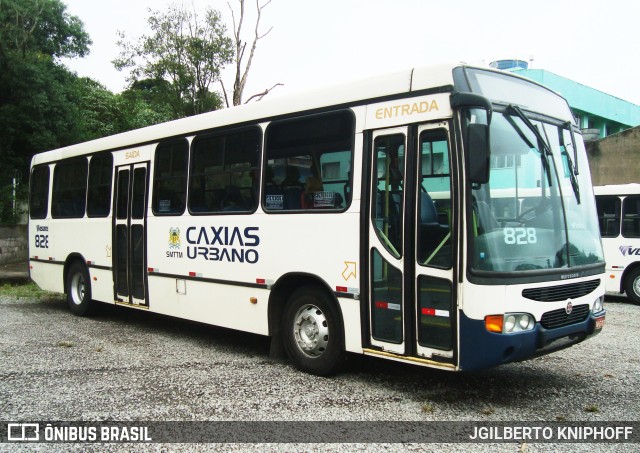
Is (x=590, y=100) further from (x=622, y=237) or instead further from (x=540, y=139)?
(x=540, y=139)

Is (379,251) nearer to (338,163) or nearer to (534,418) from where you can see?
(338,163)

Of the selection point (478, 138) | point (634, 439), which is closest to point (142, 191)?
point (478, 138)

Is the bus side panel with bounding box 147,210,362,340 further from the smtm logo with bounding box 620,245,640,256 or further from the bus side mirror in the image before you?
the smtm logo with bounding box 620,245,640,256

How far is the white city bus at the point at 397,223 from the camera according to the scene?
16.8ft

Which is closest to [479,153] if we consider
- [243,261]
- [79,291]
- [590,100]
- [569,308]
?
[569,308]

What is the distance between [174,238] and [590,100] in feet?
115

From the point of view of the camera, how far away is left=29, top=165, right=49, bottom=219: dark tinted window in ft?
38.4

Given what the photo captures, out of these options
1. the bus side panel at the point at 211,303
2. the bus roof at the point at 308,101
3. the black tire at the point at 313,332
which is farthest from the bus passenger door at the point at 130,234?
the black tire at the point at 313,332

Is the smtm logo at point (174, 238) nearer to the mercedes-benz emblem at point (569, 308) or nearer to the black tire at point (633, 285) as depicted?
the mercedes-benz emblem at point (569, 308)

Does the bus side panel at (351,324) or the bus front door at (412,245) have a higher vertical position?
the bus front door at (412,245)

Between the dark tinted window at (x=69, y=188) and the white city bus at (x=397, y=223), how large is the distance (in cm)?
312

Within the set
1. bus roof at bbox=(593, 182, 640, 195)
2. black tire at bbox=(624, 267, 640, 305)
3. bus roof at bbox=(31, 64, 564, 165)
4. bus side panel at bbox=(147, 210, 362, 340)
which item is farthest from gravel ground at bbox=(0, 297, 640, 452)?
bus roof at bbox=(593, 182, 640, 195)

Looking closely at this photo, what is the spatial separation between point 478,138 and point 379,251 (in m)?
1.42

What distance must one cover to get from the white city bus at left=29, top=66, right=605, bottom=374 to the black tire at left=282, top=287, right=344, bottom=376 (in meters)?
0.02
